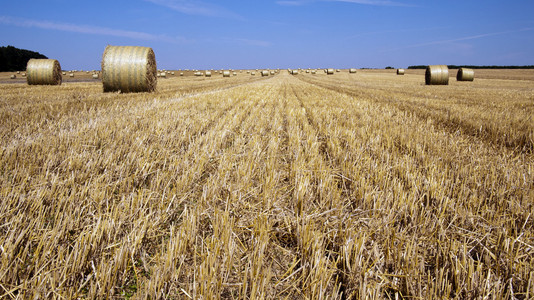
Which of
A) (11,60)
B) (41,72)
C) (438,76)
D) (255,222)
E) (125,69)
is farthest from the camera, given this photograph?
(11,60)

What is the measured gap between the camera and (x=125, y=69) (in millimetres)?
10703

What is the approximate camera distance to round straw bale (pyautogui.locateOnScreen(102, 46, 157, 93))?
10.6 metres

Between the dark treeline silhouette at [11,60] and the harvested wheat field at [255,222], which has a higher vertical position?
the dark treeline silhouette at [11,60]

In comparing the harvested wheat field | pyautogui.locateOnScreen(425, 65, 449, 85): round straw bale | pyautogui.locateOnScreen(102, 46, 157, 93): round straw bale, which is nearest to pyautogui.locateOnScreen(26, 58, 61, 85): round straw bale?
pyautogui.locateOnScreen(102, 46, 157, 93): round straw bale

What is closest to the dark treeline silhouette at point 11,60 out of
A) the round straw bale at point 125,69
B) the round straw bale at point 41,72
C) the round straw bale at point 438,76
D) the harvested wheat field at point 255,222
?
the round straw bale at point 41,72

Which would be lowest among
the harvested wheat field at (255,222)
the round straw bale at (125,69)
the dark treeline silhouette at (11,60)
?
the harvested wheat field at (255,222)

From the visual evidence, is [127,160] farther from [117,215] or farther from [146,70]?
[146,70]

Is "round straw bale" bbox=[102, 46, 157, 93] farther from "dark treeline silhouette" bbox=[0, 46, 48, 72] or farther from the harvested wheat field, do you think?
"dark treeline silhouette" bbox=[0, 46, 48, 72]

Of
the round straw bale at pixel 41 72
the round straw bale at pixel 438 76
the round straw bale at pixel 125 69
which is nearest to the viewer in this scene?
the round straw bale at pixel 125 69

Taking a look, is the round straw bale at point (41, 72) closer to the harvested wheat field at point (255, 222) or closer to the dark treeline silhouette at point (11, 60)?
the harvested wheat field at point (255, 222)

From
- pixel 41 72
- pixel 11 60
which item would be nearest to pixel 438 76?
pixel 41 72

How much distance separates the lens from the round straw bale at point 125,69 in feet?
34.7

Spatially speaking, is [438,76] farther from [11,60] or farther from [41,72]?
[11,60]

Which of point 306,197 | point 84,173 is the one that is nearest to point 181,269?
point 306,197
